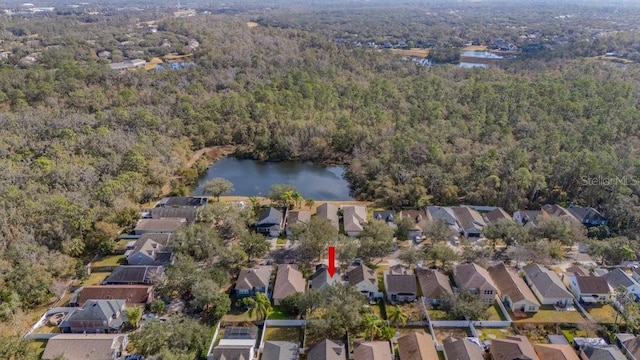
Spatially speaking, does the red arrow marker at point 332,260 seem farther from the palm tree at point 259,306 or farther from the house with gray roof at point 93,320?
the house with gray roof at point 93,320

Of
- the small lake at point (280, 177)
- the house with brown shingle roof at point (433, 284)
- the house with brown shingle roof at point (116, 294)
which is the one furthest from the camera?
the small lake at point (280, 177)

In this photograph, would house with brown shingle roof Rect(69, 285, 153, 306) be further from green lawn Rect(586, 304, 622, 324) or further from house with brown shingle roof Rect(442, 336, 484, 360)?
green lawn Rect(586, 304, 622, 324)

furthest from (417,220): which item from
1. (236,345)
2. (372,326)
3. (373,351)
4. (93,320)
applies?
(93,320)

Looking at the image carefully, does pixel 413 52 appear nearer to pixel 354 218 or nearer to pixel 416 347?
pixel 354 218

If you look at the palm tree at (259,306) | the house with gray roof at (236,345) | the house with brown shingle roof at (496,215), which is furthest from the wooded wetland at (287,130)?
the palm tree at (259,306)

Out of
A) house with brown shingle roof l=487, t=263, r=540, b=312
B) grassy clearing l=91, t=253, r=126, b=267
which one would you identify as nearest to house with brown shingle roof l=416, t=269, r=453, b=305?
house with brown shingle roof l=487, t=263, r=540, b=312

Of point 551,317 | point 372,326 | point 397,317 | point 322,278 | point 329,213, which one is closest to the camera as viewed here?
point 372,326
